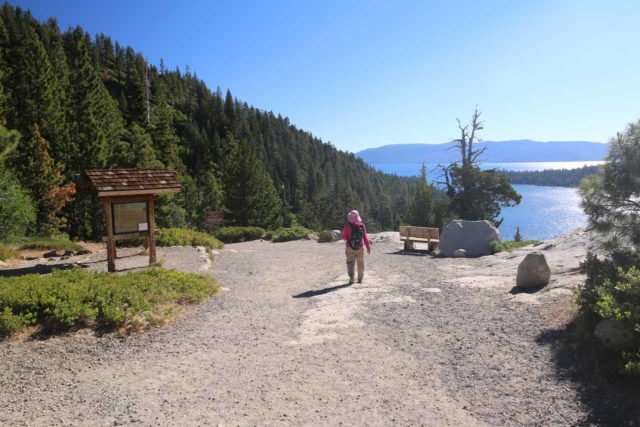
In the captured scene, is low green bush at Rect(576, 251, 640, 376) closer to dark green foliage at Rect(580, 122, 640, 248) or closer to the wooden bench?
dark green foliage at Rect(580, 122, 640, 248)

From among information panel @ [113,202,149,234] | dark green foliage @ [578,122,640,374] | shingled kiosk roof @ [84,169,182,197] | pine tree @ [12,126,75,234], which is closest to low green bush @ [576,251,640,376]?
dark green foliage @ [578,122,640,374]

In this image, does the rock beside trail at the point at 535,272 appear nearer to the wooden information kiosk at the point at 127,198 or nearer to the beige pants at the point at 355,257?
the beige pants at the point at 355,257

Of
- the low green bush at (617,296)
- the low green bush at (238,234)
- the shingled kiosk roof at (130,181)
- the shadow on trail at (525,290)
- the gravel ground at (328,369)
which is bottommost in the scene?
the low green bush at (238,234)

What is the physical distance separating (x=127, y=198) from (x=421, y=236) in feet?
38.8

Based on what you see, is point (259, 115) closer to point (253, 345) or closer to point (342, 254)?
point (342, 254)

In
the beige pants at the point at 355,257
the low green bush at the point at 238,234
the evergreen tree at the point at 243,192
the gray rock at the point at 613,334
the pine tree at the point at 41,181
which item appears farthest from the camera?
the evergreen tree at the point at 243,192

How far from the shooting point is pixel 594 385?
15.9 ft

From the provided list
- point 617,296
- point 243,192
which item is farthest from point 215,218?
point 617,296

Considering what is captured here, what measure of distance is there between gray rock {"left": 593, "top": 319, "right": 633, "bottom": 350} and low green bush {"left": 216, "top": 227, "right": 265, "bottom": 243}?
2310cm

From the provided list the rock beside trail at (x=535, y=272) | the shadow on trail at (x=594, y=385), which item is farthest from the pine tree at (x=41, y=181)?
the shadow on trail at (x=594, y=385)

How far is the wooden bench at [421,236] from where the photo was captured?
17.8m

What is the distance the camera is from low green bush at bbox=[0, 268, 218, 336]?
6.76m

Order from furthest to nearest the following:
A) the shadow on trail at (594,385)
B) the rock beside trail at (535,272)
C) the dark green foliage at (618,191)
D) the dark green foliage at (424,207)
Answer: the dark green foliage at (424,207) < the rock beside trail at (535,272) < the dark green foliage at (618,191) < the shadow on trail at (594,385)

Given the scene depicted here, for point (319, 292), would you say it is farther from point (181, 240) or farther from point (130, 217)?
point (181, 240)
